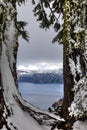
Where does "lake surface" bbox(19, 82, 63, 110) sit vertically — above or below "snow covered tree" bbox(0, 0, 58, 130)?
below

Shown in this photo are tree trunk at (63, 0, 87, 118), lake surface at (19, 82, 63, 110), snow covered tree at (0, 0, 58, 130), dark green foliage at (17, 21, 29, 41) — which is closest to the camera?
snow covered tree at (0, 0, 58, 130)

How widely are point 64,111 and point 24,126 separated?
1.20 m

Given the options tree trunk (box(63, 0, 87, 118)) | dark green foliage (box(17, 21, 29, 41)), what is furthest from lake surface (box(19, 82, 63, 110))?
tree trunk (box(63, 0, 87, 118))

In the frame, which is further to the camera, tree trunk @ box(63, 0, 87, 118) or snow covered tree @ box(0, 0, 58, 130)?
tree trunk @ box(63, 0, 87, 118)

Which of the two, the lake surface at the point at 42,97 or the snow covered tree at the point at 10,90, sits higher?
the snow covered tree at the point at 10,90

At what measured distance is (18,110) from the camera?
9445mm

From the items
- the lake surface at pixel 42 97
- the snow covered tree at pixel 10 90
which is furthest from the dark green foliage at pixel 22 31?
the lake surface at pixel 42 97

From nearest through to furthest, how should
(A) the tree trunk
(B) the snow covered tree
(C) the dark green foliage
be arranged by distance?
(B) the snow covered tree → (A) the tree trunk → (C) the dark green foliage

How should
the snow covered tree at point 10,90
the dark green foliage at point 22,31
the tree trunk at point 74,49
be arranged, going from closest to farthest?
the snow covered tree at point 10,90, the tree trunk at point 74,49, the dark green foliage at point 22,31

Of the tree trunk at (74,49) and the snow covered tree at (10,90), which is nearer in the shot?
the snow covered tree at (10,90)

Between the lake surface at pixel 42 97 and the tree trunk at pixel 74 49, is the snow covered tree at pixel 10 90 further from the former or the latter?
the lake surface at pixel 42 97

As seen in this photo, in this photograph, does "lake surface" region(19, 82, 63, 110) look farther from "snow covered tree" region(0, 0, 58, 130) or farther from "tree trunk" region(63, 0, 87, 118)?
"tree trunk" region(63, 0, 87, 118)

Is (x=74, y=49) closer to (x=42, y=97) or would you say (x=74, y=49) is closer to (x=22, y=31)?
(x=22, y=31)

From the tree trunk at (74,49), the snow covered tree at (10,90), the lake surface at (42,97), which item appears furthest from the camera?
the lake surface at (42,97)
